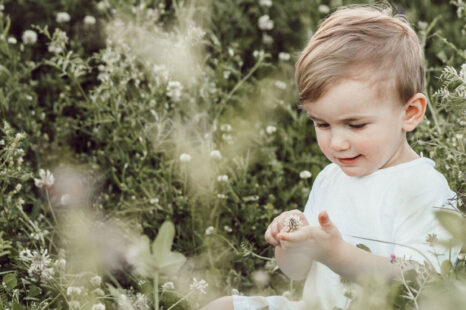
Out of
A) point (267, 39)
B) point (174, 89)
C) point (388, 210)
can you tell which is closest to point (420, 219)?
point (388, 210)

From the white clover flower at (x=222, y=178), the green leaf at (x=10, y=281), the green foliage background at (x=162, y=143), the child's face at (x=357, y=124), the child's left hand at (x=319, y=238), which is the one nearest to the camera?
the child's left hand at (x=319, y=238)

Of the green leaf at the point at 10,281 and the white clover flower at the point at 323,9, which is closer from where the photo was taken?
the green leaf at the point at 10,281

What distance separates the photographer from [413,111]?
189cm

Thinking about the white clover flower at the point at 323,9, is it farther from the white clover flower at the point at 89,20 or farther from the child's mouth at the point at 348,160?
the child's mouth at the point at 348,160

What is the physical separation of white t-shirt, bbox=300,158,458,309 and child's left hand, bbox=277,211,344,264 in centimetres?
12

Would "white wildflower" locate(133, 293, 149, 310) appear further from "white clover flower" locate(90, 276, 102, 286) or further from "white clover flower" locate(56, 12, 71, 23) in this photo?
"white clover flower" locate(56, 12, 71, 23)

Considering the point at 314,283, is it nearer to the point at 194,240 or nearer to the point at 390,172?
the point at 390,172

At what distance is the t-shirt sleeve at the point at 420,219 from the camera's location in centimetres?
171

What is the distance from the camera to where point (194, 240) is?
273cm

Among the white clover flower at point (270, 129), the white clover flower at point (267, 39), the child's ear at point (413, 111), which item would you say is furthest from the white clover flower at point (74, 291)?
the white clover flower at point (267, 39)

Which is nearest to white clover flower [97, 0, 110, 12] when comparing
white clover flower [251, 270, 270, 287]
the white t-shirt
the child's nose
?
white clover flower [251, 270, 270, 287]

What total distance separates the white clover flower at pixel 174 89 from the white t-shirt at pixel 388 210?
1.27 metres

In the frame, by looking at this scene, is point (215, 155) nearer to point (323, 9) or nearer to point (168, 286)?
point (168, 286)

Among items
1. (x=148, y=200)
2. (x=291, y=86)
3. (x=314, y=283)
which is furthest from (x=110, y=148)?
(x=314, y=283)
